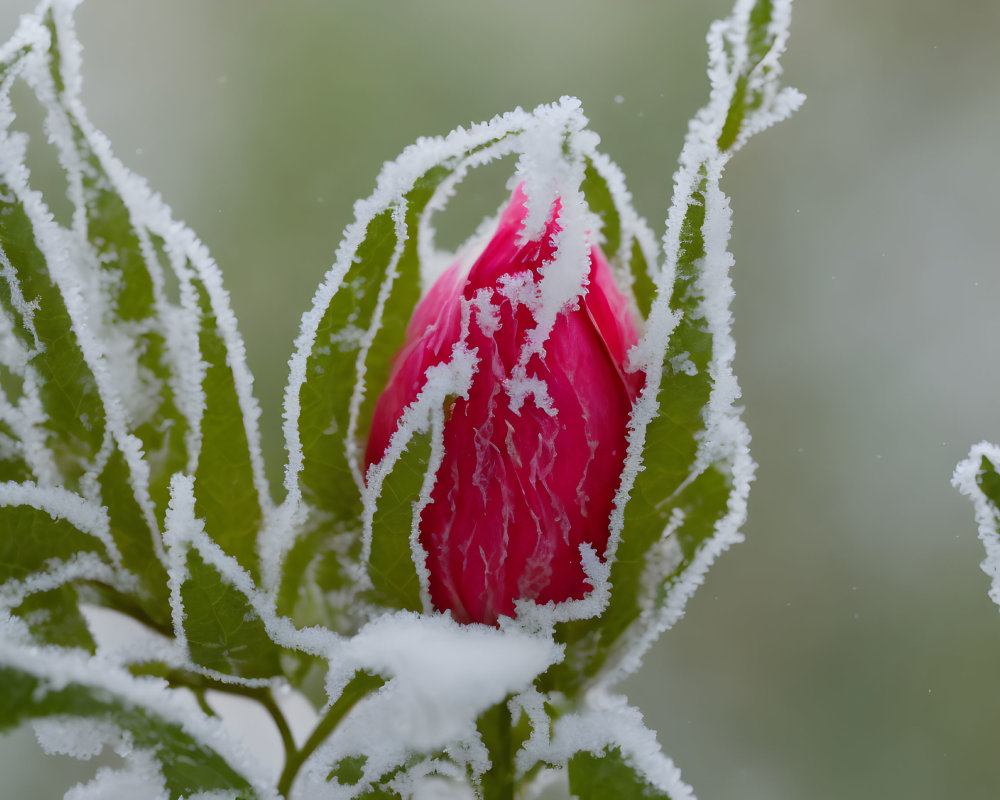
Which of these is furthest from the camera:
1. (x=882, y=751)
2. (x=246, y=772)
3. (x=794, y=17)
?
(x=794, y=17)

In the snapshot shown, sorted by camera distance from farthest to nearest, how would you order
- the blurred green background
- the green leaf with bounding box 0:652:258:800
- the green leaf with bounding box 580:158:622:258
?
the blurred green background < the green leaf with bounding box 580:158:622:258 < the green leaf with bounding box 0:652:258:800

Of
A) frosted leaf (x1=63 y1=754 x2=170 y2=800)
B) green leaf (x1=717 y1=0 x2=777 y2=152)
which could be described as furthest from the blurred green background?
green leaf (x1=717 y1=0 x2=777 y2=152)

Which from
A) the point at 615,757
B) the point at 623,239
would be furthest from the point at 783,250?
the point at 615,757

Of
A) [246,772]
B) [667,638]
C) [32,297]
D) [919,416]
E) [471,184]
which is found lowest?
[246,772]

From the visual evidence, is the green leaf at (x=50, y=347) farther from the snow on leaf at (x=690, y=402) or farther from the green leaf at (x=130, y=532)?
the snow on leaf at (x=690, y=402)

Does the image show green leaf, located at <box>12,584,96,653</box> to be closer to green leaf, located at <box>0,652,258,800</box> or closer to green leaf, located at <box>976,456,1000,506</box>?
green leaf, located at <box>0,652,258,800</box>

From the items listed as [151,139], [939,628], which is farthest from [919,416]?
[151,139]

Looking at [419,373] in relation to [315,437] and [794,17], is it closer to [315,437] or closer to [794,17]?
[315,437]
